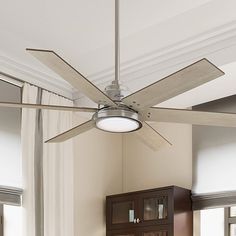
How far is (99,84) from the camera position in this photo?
4.57m

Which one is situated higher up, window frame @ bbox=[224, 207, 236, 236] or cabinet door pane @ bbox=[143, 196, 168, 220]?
cabinet door pane @ bbox=[143, 196, 168, 220]

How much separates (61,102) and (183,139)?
1.19m

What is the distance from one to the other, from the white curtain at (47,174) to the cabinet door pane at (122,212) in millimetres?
544

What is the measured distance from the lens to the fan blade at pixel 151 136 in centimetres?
282

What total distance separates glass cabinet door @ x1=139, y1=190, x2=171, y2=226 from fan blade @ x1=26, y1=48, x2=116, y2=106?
86.9 inches

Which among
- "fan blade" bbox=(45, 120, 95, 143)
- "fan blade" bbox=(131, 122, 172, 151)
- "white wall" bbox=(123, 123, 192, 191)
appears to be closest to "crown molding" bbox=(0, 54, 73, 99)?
"white wall" bbox=(123, 123, 192, 191)

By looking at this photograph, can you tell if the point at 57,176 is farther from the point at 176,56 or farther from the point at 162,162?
the point at 176,56

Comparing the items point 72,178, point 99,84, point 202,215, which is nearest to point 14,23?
point 99,84

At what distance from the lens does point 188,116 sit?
8.43 ft

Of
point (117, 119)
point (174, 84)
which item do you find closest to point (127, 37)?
point (117, 119)

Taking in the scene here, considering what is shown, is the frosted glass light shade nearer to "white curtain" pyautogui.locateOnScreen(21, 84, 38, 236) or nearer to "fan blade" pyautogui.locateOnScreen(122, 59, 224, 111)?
"fan blade" pyautogui.locateOnScreen(122, 59, 224, 111)

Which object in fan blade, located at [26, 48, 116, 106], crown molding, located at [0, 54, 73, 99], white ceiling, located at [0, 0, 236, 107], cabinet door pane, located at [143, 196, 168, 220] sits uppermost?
white ceiling, located at [0, 0, 236, 107]

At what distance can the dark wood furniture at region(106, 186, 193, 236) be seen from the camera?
4.42 metres

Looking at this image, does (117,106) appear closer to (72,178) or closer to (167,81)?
(167,81)
